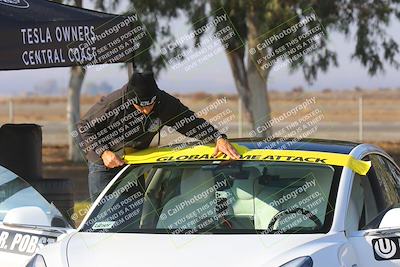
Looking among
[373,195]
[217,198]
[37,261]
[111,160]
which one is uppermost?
[111,160]

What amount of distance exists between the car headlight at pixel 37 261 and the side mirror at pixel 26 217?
39 cm

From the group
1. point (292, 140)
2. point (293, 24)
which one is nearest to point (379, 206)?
point (292, 140)

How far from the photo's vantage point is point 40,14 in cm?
884

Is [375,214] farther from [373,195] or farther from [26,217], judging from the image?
[26,217]

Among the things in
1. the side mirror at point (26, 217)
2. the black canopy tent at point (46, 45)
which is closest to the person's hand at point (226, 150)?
the side mirror at point (26, 217)

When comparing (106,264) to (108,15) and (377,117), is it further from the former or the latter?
(377,117)

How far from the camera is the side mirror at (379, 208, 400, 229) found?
207 inches

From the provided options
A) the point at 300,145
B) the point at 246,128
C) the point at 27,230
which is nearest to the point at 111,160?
the point at 27,230

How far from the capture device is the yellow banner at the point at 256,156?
19.5ft

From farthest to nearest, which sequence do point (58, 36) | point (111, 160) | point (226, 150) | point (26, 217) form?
1. point (58, 36)
2. point (111, 160)
3. point (226, 150)
4. point (26, 217)

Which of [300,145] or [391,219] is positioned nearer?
[391,219]

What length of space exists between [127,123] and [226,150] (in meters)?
1.39

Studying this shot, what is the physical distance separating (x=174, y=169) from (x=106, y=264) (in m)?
1.42

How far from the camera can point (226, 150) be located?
6188 millimetres
